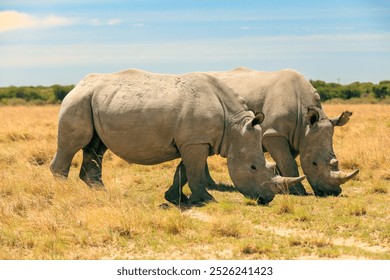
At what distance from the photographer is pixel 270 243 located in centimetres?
712

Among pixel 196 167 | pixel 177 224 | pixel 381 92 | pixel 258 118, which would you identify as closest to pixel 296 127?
pixel 258 118

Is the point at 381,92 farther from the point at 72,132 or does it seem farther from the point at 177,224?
the point at 177,224

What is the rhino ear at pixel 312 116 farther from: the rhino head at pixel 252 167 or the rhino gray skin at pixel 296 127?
the rhino head at pixel 252 167

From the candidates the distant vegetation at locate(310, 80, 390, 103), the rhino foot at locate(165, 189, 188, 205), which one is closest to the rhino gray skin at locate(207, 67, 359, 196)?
the rhino foot at locate(165, 189, 188, 205)

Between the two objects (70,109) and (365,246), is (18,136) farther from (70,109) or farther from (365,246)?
(365,246)

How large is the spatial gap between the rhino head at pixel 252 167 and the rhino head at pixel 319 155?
117 cm

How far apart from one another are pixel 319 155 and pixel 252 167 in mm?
1633

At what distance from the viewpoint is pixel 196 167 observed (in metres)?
9.41

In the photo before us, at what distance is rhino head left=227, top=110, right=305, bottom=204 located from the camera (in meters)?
9.33

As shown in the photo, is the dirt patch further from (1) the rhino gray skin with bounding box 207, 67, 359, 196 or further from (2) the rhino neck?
(1) the rhino gray skin with bounding box 207, 67, 359, 196

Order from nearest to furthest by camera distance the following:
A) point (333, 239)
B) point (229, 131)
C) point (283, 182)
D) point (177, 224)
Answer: point (333, 239)
point (177, 224)
point (283, 182)
point (229, 131)

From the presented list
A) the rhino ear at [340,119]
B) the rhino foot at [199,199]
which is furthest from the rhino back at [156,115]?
the rhino ear at [340,119]
